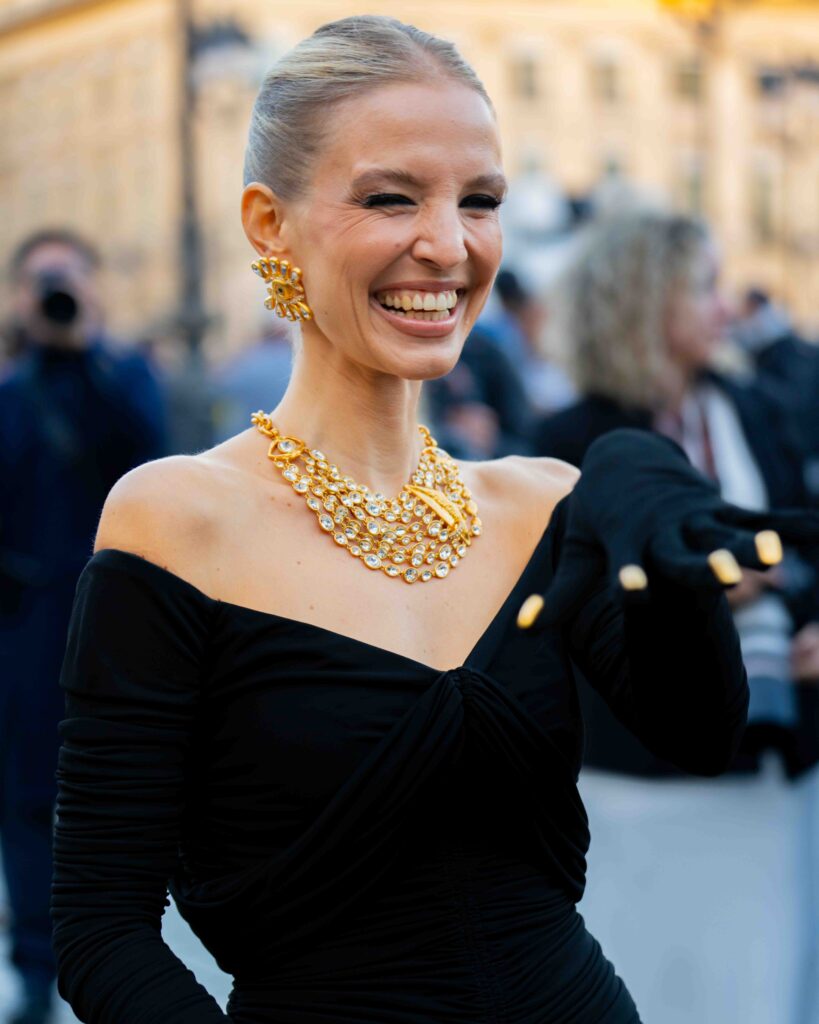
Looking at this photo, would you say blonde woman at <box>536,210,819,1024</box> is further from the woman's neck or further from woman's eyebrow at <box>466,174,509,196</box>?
woman's eyebrow at <box>466,174,509,196</box>

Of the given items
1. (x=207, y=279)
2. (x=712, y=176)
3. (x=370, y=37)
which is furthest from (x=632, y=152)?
(x=370, y=37)

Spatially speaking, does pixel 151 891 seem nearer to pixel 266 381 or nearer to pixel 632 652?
pixel 632 652

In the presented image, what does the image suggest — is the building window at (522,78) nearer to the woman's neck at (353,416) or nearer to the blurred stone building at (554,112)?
the blurred stone building at (554,112)

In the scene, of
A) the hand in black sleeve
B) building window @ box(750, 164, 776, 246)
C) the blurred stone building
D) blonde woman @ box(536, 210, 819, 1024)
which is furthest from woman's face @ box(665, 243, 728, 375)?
building window @ box(750, 164, 776, 246)

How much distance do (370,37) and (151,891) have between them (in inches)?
39.6

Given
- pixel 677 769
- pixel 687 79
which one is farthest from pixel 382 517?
pixel 687 79

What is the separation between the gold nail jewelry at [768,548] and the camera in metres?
1.58

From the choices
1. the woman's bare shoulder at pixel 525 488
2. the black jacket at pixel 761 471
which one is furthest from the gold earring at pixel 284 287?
the black jacket at pixel 761 471

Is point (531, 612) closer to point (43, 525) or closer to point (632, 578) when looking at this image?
point (632, 578)

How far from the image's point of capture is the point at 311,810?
1.87m

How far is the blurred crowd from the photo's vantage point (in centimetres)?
412

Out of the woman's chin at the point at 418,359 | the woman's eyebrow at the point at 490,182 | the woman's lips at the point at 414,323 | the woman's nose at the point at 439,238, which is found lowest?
the woman's chin at the point at 418,359

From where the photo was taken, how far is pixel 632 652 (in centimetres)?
195

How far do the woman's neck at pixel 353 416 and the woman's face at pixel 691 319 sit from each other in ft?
8.15
